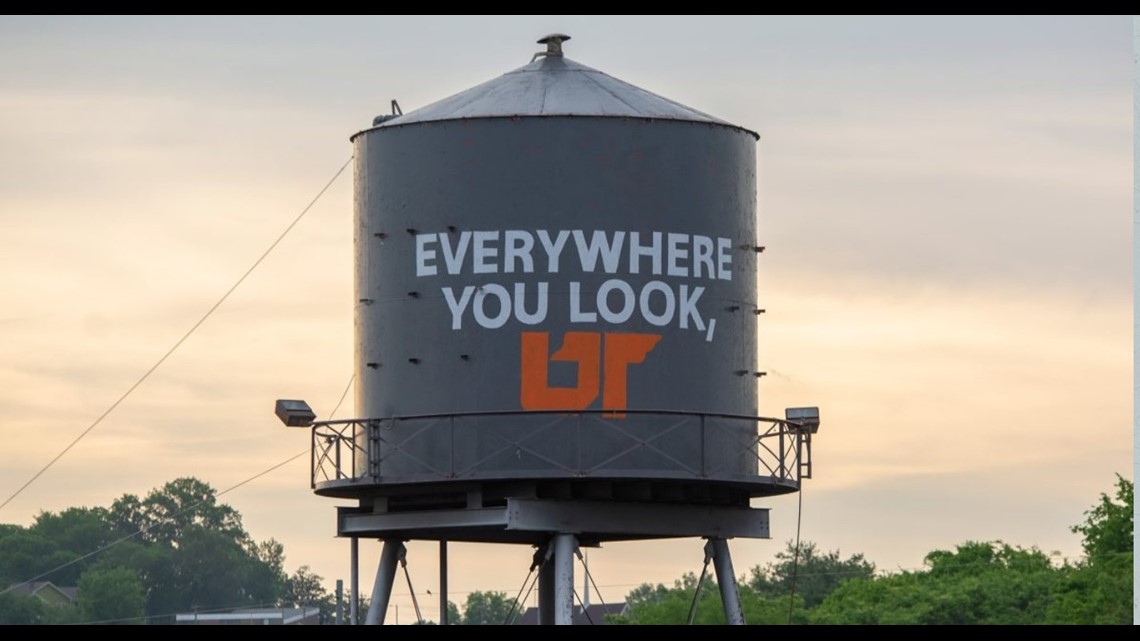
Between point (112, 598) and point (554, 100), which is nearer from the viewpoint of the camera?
point (554, 100)

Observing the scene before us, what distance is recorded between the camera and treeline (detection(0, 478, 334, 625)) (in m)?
81.8

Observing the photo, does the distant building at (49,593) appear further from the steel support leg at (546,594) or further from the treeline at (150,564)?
the steel support leg at (546,594)

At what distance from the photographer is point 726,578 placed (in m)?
34.4

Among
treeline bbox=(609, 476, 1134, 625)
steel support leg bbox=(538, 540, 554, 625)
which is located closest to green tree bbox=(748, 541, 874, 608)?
treeline bbox=(609, 476, 1134, 625)

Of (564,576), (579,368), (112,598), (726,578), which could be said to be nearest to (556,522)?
(564,576)

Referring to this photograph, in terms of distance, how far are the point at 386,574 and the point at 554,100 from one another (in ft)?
22.5

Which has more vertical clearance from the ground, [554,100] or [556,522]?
[554,100]

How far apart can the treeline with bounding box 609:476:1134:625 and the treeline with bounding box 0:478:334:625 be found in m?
15.5

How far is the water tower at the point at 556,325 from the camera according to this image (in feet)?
105

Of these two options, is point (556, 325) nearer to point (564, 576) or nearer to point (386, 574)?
point (564, 576)

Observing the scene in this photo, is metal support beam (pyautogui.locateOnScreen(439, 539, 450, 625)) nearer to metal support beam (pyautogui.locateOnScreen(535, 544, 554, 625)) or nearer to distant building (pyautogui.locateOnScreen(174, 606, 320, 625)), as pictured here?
metal support beam (pyautogui.locateOnScreen(535, 544, 554, 625))

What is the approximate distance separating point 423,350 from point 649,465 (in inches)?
128
